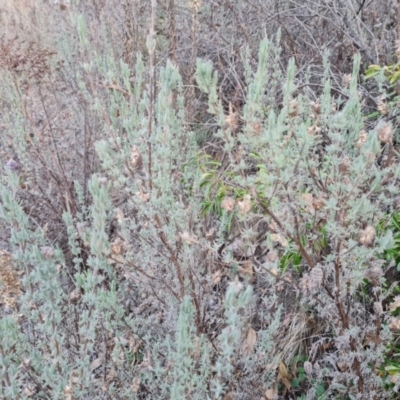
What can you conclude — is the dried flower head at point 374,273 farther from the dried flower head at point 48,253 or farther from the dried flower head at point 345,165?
the dried flower head at point 48,253

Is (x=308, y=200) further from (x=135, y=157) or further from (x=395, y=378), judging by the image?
(x=395, y=378)

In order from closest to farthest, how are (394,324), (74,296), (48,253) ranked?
(48,253)
(394,324)
(74,296)

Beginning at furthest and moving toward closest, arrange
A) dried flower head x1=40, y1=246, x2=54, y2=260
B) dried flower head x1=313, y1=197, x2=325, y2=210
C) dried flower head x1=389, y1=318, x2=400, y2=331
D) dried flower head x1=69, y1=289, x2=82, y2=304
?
dried flower head x1=69, y1=289, x2=82, y2=304, dried flower head x1=389, y1=318, x2=400, y2=331, dried flower head x1=313, y1=197, x2=325, y2=210, dried flower head x1=40, y1=246, x2=54, y2=260

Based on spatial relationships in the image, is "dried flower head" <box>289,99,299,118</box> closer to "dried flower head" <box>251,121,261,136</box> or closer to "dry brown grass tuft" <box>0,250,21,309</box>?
"dried flower head" <box>251,121,261,136</box>

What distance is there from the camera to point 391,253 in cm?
162

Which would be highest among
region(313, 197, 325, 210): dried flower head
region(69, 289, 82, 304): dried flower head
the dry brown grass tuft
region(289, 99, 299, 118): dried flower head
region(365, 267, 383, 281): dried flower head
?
region(289, 99, 299, 118): dried flower head

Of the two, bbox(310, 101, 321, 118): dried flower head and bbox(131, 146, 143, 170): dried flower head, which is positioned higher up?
bbox(310, 101, 321, 118): dried flower head

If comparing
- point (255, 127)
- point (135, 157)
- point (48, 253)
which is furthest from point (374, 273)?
point (48, 253)

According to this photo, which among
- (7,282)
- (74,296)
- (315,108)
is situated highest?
(315,108)

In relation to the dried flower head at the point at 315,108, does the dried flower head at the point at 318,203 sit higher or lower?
lower

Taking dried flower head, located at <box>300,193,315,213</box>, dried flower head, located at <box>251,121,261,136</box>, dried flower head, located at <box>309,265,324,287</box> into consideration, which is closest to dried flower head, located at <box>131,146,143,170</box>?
dried flower head, located at <box>251,121,261,136</box>

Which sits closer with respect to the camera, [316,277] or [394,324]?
[316,277]

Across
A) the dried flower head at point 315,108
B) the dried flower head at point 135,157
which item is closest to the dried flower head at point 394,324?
the dried flower head at point 315,108

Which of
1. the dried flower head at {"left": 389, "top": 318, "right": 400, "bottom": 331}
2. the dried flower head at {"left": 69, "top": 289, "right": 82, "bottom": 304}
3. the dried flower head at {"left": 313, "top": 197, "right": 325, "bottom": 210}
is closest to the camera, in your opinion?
the dried flower head at {"left": 313, "top": 197, "right": 325, "bottom": 210}
